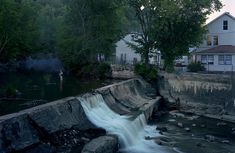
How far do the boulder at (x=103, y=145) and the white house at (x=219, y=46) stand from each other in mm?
28822

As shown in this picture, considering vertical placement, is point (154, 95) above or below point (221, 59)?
below

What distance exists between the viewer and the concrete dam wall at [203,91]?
1251 inches

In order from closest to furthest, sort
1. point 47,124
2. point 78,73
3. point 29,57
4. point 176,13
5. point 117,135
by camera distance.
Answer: point 47,124, point 117,135, point 176,13, point 78,73, point 29,57

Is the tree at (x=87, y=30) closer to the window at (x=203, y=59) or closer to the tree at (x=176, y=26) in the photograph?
the tree at (x=176, y=26)

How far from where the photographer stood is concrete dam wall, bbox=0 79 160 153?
46.8 ft

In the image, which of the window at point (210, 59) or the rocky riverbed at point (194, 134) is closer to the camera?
the rocky riverbed at point (194, 134)

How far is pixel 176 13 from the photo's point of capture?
38.3 m

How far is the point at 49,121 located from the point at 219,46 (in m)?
34.4

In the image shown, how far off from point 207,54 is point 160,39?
28.3ft

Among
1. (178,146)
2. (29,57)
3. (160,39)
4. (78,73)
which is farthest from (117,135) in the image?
(29,57)

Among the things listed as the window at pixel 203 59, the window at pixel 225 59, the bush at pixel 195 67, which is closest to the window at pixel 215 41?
the window at pixel 203 59

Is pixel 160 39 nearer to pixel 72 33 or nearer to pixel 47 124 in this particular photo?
pixel 72 33

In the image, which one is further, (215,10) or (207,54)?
(207,54)

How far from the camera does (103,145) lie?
16828mm
